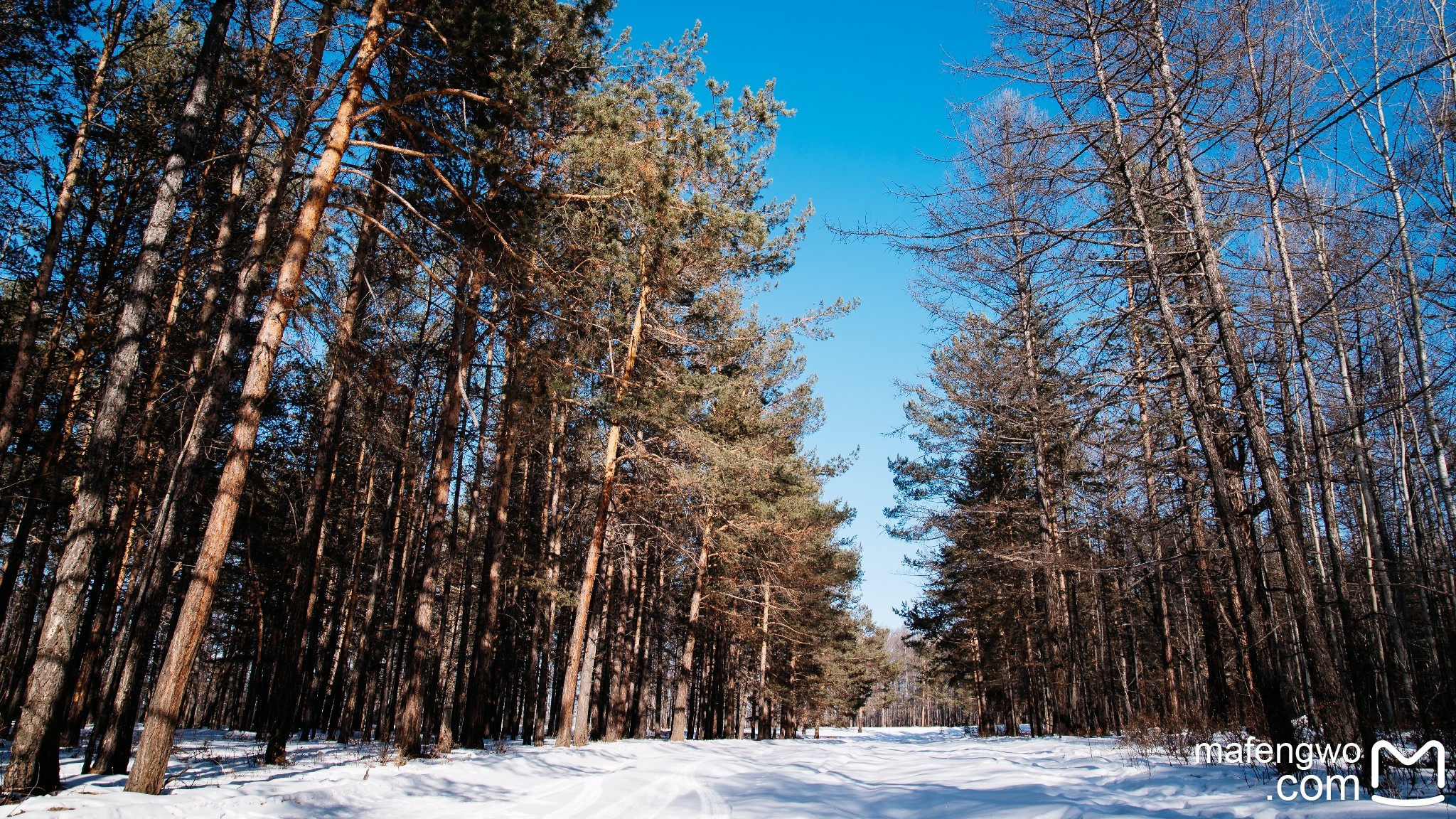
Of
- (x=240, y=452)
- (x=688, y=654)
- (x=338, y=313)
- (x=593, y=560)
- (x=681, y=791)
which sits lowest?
(x=681, y=791)

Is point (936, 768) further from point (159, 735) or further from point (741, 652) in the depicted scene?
point (741, 652)

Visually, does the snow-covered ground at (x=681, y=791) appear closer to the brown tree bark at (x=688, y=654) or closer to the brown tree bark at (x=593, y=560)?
the brown tree bark at (x=593, y=560)

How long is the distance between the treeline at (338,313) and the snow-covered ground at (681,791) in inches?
32.4

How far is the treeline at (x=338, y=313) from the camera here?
21.4ft

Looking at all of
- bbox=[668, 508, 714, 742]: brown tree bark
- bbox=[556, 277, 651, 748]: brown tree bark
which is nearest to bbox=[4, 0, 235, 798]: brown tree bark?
bbox=[556, 277, 651, 748]: brown tree bark

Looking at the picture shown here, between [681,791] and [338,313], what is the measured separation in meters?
6.88

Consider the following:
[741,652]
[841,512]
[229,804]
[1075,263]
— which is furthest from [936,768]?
[741,652]

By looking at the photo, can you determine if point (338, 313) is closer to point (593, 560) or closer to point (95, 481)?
point (95, 481)

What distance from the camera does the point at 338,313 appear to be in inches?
317

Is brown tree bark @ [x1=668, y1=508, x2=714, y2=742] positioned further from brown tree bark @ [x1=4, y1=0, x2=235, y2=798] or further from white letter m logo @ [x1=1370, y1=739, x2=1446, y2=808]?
white letter m logo @ [x1=1370, y1=739, x2=1446, y2=808]

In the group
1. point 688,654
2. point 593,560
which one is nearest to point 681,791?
point 593,560

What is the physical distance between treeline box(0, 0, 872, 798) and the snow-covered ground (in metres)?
0.82

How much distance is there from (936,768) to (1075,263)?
6971 mm

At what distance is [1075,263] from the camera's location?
700 cm
